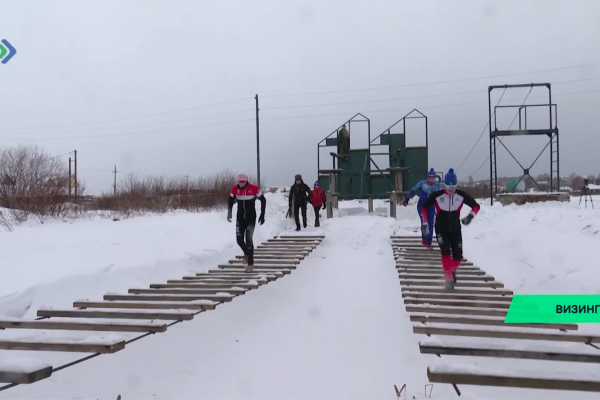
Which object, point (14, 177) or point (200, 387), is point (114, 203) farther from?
point (200, 387)

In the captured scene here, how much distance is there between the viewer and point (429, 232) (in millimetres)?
10758

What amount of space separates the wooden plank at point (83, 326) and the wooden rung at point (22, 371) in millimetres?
1139

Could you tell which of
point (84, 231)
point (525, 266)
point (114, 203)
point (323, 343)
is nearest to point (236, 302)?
point (323, 343)

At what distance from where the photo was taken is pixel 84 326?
4566 mm

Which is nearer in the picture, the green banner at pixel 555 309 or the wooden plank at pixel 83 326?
the wooden plank at pixel 83 326

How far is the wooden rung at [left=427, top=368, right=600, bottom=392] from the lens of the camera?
3.08m

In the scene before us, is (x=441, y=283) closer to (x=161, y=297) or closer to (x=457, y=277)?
(x=457, y=277)

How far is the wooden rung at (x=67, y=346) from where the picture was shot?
372cm

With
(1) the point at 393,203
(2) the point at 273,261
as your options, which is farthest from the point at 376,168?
(2) the point at 273,261

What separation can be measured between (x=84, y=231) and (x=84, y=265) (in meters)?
5.91

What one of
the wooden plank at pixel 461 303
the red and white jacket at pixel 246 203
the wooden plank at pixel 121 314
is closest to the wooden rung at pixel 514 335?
the wooden plank at pixel 461 303

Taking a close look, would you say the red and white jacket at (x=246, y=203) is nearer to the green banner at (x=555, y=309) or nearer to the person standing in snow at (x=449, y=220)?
the person standing in snow at (x=449, y=220)

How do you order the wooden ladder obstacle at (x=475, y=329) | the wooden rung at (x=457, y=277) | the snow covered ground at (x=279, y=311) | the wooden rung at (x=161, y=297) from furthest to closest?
the wooden rung at (x=457, y=277), the wooden rung at (x=161, y=297), the snow covered ground at (x=279, y=311), the wooden ladder obstacle at (x=475, y=329)

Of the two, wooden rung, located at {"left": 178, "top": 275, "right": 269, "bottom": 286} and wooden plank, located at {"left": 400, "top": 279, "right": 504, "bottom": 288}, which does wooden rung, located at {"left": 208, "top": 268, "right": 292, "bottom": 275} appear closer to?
wooden rung, located at {"left": 178, "top": 275, "right": 269, "bottom": 286}
